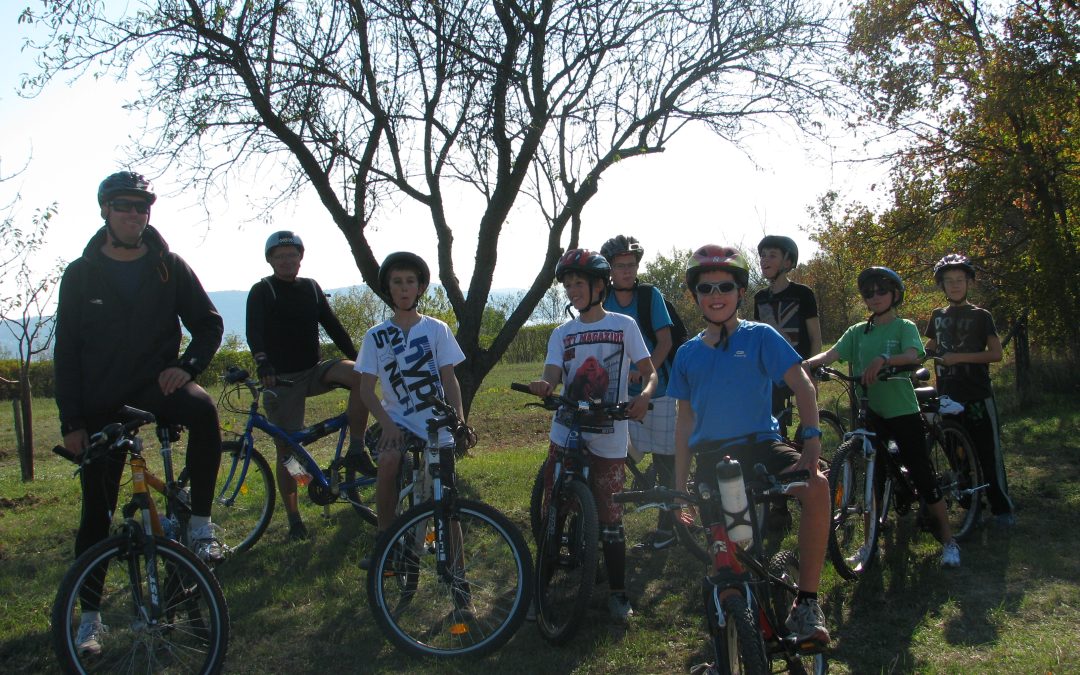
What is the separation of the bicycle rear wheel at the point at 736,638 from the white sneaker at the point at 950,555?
8.91ft

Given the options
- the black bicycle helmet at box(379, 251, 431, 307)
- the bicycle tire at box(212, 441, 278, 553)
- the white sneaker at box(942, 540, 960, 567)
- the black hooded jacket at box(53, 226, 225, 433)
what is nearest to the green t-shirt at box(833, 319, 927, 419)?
the white sneaker at box(942, 540, 960, 567)

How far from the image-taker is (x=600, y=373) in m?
4.36

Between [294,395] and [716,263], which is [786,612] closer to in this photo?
[716,263]

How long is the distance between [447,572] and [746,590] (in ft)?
5.27

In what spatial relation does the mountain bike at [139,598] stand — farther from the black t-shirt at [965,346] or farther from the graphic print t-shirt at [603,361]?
the black t-shirt at [965,346]

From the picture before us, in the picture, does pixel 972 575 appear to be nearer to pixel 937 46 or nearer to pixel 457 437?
pixel 457 437

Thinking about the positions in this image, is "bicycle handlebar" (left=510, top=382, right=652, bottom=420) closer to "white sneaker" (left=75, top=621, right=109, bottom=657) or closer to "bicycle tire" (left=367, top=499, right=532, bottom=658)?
"bicycle tire" (left=367, top=499, right=532, bottom=658)

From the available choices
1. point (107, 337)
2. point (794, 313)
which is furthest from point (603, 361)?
point (107, 337)

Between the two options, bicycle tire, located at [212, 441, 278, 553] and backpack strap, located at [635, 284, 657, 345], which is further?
bicycle tire, located at [212, 441, 278, 553]

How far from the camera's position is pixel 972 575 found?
4.76 m

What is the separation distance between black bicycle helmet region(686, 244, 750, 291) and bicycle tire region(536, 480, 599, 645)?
1207 mm

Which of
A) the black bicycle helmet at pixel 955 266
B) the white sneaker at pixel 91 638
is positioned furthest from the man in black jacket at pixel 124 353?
the black bicycle helmet at pixel 955 266

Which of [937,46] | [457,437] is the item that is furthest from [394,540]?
[937,46]

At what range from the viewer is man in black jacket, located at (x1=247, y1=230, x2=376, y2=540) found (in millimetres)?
5648
